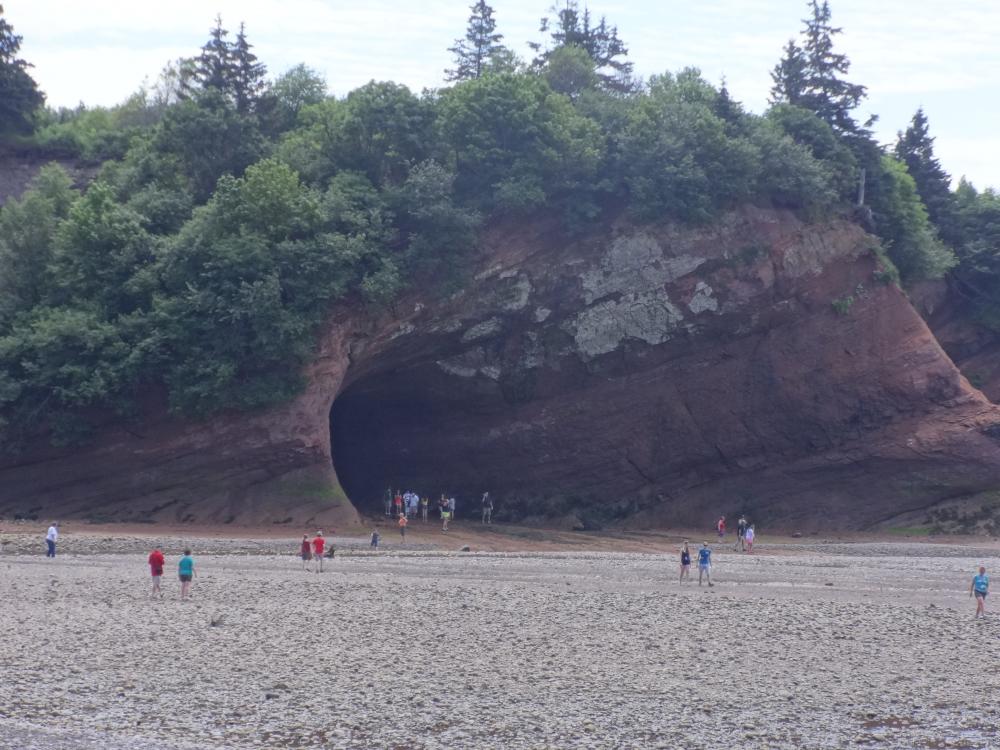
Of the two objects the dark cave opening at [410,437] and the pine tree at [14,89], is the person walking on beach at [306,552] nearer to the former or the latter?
the dark cave opening at [410,437]

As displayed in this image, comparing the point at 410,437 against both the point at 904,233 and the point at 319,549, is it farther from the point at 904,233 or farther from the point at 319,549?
the point at 904,233

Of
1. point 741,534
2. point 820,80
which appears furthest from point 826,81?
point 741,534

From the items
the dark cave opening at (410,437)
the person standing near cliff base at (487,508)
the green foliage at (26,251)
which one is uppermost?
the green foliage at (26,251)

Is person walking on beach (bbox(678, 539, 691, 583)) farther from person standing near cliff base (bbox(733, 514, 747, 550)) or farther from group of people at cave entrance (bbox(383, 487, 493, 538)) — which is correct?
group of people at cave entrance (bbox(383, 487, 493, 538))

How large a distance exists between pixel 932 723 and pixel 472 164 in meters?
30.6

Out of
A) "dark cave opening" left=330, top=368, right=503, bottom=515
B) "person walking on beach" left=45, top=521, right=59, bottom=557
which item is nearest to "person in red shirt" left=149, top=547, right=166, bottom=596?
"person walking on beach" left=45, top=521, right=59, bottom=557

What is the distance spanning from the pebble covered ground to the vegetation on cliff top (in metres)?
9.85

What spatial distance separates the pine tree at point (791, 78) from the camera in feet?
167

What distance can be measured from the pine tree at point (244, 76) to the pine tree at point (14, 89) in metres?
10.9

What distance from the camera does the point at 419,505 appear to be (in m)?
45.1

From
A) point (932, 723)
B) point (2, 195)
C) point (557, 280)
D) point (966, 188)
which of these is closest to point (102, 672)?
point (932, 723)

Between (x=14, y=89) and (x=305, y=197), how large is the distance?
19938mm

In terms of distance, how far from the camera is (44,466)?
3709 centimetres

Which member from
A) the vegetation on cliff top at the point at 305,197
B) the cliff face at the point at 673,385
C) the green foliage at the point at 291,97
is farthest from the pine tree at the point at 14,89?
the cliff face at the point at 673,385
